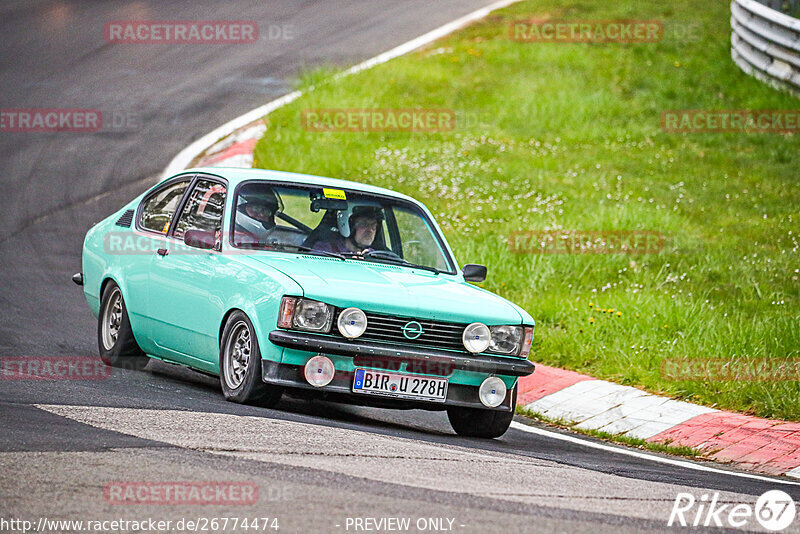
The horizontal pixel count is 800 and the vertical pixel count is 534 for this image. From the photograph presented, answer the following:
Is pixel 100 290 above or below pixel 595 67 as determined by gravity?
below

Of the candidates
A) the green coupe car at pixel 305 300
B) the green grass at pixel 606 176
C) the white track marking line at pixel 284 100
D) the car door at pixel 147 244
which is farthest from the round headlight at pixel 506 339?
the white track marking line at pixel 284 100

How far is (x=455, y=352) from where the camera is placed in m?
7.37

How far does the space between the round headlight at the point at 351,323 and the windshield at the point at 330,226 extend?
1.04 meters

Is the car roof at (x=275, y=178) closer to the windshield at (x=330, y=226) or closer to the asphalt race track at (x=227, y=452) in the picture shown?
the windshield at (x=330, y=226)

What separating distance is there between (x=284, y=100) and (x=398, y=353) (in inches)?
528

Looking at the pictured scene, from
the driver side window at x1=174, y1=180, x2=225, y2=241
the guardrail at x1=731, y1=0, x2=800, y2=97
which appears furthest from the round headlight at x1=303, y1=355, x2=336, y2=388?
the guardrail at x1=731, y1=0, x2=800, y2=97

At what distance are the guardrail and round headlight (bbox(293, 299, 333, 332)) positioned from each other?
13.6 m

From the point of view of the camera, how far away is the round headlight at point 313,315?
23.0 feet

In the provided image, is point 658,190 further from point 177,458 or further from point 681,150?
point 177,458

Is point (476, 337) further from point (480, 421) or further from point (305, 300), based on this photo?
point (305, 300)

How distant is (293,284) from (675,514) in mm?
2807

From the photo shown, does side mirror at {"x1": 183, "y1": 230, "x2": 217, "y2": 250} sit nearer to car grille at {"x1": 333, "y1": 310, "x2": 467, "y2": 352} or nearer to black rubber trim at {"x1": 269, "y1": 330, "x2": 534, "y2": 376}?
black rubber trim at {"x1": 269, "y1": 330, "x2": 534, "y2": 376}

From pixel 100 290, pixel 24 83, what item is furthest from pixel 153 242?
pixel 24 83

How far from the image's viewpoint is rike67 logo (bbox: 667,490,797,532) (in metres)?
5.14
